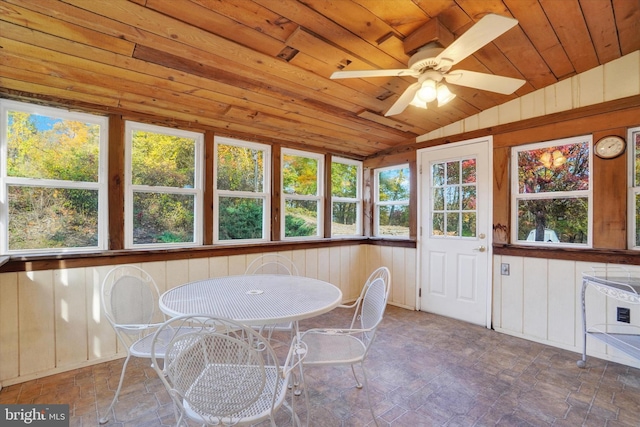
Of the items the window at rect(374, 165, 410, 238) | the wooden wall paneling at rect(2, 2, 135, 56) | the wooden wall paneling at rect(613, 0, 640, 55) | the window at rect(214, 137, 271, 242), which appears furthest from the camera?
the window at rect(374, 165, 410, 238)

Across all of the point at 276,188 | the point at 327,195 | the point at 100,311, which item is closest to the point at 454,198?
the point at 327,195

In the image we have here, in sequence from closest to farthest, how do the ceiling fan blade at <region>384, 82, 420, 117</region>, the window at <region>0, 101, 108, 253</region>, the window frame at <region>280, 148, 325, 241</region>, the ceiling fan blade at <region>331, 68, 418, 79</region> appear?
the ceiling fan blade at <region>331, 68, 418, 79</region>, the ceiling fan blade at <region>384, 82, 420, 117</region>, the window at <region>0, 101, 108, 253</region>, the window frame at <region>280, 148, 325, 241</region>

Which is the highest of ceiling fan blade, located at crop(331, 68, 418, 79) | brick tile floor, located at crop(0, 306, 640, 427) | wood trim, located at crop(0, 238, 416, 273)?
ceiling fan blade, located at crop(331, 68, 418, 79)

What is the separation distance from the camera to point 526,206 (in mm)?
3080

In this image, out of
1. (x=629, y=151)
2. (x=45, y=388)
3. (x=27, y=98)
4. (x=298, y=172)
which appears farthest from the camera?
(x=298, y=172)

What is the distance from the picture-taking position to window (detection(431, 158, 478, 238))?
11.3 feet

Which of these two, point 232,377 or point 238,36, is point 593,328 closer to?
point 232,377

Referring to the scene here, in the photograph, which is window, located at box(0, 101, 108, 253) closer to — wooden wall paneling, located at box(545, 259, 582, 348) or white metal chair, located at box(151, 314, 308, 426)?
white metal chair, located at box(151, 314, 308, 426)

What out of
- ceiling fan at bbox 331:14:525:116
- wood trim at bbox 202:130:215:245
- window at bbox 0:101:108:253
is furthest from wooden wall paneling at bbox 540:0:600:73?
window at bbox 0:101:108:253

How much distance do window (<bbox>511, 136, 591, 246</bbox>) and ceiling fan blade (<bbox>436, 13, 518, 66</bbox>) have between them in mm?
1980

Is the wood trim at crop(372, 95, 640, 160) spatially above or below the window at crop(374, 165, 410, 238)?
above

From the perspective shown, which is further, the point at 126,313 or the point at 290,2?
the point at 126,313

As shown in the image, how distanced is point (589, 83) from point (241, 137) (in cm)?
346

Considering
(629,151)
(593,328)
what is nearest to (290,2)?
(629,151)
